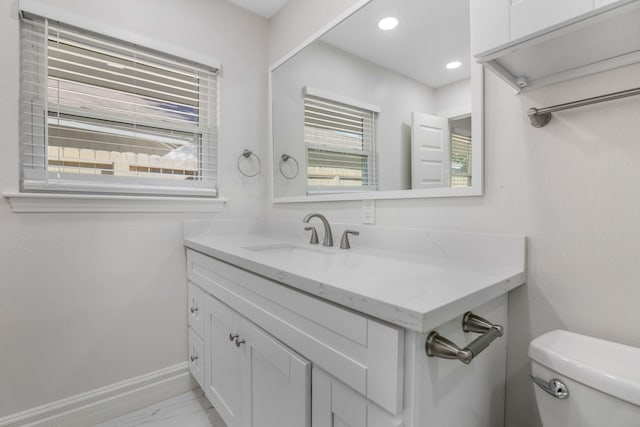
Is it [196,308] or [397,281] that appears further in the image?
[196,308]

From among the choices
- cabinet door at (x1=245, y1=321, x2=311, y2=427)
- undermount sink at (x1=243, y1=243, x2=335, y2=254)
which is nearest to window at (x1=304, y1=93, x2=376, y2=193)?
undermount sink at (x1=243, y1=243, x2=335, y2=254)

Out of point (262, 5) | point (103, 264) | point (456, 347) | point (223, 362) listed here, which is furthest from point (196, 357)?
point (262, 5)

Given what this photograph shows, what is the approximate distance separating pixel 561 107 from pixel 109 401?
91.5 inches

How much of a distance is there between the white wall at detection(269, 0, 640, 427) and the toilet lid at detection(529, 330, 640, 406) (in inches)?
3.8

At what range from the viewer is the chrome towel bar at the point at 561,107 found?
2.46 ft

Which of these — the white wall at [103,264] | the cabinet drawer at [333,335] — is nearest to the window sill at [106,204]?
the white wall at [103,264]

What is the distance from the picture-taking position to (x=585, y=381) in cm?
65

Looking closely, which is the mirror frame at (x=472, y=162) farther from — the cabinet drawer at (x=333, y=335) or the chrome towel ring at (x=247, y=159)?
the cabinet drawer at (x=333, y=335)

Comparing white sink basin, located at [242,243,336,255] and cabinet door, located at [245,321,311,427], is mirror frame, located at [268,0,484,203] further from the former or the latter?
cabinet door, located at [245,321,311,427]

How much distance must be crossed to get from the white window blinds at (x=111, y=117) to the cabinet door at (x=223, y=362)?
2.73 feet

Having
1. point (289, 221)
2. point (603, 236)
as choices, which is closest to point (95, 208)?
point (289, 221)

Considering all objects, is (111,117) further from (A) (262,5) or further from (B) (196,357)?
(B) (196,357)

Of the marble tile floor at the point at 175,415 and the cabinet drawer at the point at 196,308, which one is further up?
the cabinet drawer at the point at 196,308

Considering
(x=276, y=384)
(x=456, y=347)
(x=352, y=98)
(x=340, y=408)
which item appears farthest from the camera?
(x=352, y=98)
